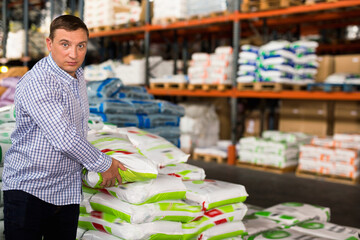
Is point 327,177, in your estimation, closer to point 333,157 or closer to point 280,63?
point 333,157

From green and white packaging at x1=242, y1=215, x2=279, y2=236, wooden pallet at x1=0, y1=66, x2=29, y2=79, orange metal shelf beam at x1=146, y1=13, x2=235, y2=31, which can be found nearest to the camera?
green and white packaging at x1=242, y1=215, x2=279, y2=236

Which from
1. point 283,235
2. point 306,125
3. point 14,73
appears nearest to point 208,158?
point 306,125

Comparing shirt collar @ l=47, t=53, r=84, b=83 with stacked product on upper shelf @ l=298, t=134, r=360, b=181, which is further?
stacked product on upper shelf @ l=298, t=134, r=360, b=181

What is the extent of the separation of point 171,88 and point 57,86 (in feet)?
22.5

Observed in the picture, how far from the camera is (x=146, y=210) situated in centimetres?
260

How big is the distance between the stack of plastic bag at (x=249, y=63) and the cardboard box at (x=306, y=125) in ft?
4.26

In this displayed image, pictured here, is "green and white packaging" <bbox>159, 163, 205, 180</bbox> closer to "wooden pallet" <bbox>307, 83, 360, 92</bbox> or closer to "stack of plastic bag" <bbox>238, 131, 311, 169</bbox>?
"stack of plastic bag" <bbox>238, 131, 311, 169</bbox>

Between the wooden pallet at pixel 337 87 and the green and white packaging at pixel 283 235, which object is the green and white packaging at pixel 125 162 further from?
the wooden pallet at pixel 337 87

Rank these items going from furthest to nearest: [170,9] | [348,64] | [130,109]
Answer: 1. [170,9]
2. [348,64]
3. [130,109]

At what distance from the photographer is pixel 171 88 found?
8.80 metres

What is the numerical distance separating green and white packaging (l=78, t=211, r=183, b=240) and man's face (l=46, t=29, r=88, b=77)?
3.50 ft

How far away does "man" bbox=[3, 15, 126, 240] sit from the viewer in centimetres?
193

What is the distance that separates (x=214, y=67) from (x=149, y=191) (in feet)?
18.6

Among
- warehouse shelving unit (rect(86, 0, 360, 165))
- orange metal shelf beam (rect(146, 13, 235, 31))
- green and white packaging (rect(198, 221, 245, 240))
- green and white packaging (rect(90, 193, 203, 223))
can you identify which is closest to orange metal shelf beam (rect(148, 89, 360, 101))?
warehouse shelving unit (rect(86, 0, 360, 165))
